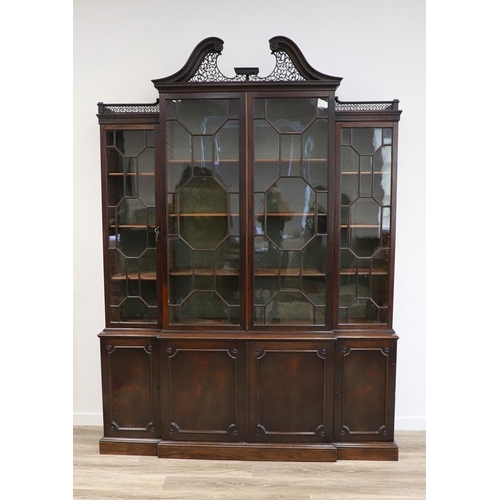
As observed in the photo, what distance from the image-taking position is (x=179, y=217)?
259 centimetres

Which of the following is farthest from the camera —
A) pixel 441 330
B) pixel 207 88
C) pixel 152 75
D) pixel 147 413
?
pixel 152 75

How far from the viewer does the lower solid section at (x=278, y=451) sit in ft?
8.36

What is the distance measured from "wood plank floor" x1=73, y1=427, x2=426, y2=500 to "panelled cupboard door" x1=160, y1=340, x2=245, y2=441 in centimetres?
20

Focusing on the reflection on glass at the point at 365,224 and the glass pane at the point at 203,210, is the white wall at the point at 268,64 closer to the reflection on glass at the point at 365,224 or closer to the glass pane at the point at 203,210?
the reflection on glass at the point at 365,224

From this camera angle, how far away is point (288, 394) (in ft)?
8.42

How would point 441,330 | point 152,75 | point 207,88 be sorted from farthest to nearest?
point 152,75
point 207,88
point 441,330

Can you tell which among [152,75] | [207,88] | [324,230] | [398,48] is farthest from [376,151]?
[152,75]

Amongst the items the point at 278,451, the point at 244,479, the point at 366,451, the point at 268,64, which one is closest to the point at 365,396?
the point at 366,451

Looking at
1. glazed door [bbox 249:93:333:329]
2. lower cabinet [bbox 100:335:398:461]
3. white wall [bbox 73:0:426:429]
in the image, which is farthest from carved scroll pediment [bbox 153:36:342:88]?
lower cabinet [bbox 100:335:398:461]

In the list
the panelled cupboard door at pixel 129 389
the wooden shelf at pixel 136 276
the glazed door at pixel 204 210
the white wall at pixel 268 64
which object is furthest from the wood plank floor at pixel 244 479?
the wooden shelf at pixel 136 276

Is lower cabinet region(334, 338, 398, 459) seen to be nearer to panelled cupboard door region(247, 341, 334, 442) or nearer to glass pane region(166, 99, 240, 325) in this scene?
panelled cupboard door region(247, 341, 334, 442)

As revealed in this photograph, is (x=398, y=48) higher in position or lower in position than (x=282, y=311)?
higher
